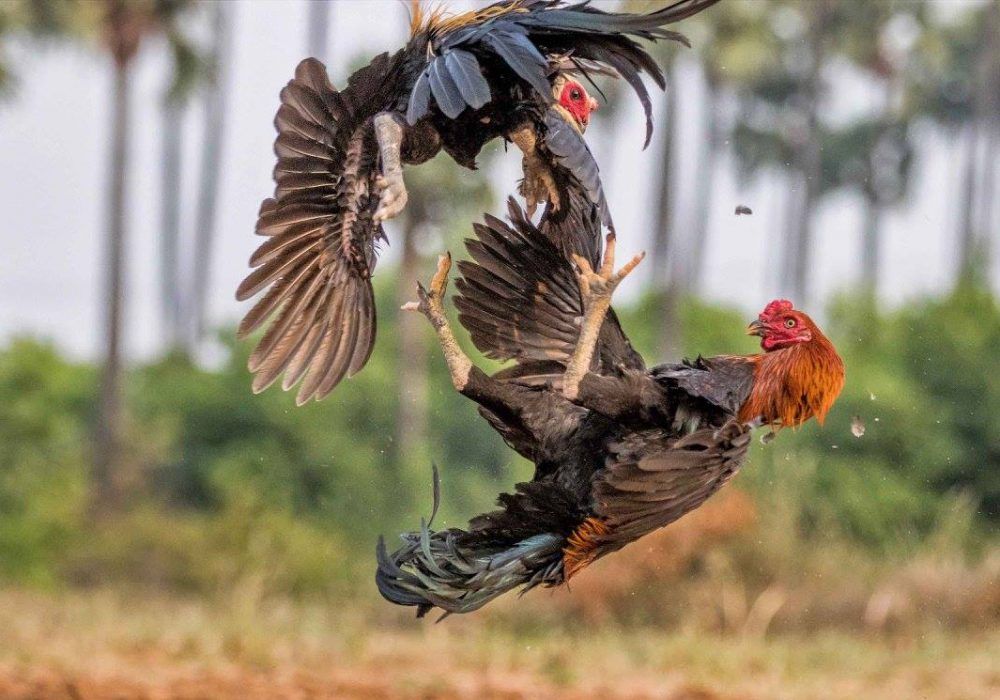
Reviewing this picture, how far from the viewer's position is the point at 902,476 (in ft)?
53.6

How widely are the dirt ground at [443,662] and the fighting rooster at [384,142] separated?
5249 millimetres

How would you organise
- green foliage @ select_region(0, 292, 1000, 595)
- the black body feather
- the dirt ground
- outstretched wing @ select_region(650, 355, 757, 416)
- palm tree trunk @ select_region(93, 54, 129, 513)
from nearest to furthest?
1. the black body feather
2. outstretched wing @ select_region(650, 355, 757, 416)
3. the dirt ground
4. green foliage @ select_region(0, 292, 1000, 595)
5. palm tree trunk @ select_region(93, 54, 129, 513)

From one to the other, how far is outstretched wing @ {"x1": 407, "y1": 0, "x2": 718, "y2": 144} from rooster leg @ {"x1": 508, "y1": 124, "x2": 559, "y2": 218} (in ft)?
0.74

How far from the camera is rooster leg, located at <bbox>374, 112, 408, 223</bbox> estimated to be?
4.85 meters

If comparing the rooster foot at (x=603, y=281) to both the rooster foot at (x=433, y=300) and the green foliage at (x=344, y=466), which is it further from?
the green foliage at (x=344, y=466)

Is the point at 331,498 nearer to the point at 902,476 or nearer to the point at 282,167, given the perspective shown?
the point at 902,476

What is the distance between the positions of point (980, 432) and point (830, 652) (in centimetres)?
527

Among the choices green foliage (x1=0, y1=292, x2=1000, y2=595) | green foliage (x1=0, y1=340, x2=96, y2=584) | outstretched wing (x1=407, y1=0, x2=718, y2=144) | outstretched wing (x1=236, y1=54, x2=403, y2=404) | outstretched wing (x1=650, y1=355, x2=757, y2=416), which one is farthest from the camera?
green foliage (x1=0, y1=340, x2=96, y2=584)

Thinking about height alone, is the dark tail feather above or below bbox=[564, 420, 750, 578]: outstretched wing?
Result: below

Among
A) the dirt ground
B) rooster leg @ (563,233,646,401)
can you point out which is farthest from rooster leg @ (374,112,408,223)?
the dirt ground

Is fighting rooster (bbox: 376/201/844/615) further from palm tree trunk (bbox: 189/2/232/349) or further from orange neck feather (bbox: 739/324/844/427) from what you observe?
palm tree trunk (bbox: 189/2/232/349)

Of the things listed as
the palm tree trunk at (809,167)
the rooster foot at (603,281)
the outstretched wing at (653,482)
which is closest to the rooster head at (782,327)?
the outstretched wing at (653,482)

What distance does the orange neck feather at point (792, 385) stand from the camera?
5004 millimetres

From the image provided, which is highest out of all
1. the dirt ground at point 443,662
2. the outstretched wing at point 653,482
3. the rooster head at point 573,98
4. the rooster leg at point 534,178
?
the rooster head at point 573,98
